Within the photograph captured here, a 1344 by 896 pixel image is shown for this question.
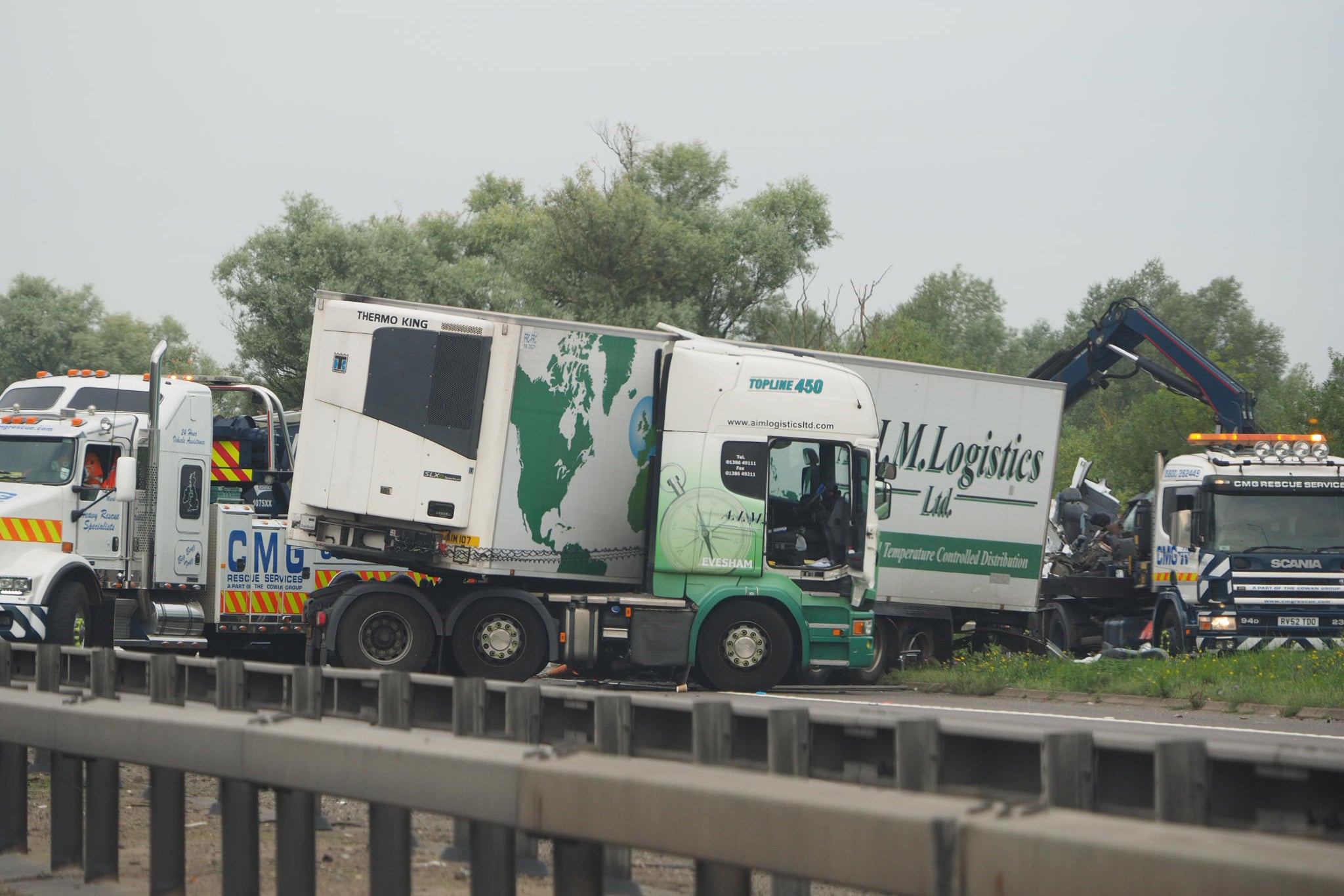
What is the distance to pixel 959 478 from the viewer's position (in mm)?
21062

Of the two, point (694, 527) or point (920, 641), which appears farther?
point (920, 641)

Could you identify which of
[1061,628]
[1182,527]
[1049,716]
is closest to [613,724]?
[1049,716]

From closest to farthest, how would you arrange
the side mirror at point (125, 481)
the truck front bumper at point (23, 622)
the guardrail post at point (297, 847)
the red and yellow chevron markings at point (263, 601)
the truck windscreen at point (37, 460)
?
1. the guardrail post at point (297, 847)
2. the truck front bumper at point (23, 622)
3. the side mirror at point (125, 481)
4. the truck windscreen at point (37, 460)
5. the red and yellow chevron markings at point (263, 601)

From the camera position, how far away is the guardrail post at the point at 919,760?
174 inches

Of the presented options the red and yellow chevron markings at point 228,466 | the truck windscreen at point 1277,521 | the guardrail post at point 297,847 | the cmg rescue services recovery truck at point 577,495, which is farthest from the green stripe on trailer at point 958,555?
the guardrail post at point 297,847

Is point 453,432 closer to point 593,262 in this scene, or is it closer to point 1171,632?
point 1171,632

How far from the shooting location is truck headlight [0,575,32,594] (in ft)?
54.2

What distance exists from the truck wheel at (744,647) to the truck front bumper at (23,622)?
6978 millimetres

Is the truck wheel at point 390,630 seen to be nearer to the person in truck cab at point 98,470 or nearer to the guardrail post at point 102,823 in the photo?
the person in truck cab at point 98,470

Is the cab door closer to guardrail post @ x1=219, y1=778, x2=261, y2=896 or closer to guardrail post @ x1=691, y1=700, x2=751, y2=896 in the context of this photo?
guardrail post @ x1=219, y1=778, x2=261, y2=896

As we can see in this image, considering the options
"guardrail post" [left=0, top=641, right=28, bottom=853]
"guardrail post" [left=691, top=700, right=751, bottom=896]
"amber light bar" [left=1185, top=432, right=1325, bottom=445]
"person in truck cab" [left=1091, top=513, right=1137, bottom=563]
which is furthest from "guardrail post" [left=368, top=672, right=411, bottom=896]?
"person in truck cab" [left=1091, top=513, right=1137, bottom=563]

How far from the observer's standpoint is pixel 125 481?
17.7 meters

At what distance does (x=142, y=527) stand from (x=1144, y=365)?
1732cm

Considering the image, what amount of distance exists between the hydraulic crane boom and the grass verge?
755 centimetres
